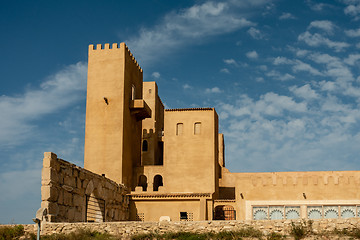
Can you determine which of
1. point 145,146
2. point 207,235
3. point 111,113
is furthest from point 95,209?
point 145,146

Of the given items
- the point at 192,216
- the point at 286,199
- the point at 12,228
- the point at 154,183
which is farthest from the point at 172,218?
the point at 12,228

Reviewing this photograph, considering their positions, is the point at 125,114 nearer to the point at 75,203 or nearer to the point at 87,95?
the point at 87,95

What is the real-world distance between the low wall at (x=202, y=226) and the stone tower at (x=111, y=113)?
12.3 m

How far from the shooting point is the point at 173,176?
29641 mm

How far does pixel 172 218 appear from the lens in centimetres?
2825

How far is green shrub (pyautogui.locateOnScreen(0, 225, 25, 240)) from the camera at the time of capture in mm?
15578

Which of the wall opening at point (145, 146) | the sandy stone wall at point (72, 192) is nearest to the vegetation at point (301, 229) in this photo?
the sandy stone wall at point (72, 192)

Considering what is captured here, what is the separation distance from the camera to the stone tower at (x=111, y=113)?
28.8 m

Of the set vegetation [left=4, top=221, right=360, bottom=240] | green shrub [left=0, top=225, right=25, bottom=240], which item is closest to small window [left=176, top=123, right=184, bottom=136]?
vegetation [left=4, top=221, right=360, bottom=240]

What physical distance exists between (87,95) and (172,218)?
30.2 feet

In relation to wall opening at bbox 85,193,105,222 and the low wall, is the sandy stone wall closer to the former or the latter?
wall opening at bbox 85,193,105,222

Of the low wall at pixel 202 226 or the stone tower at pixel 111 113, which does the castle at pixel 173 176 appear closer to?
the stone tower at pixel 111 113

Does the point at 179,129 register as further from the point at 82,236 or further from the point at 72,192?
the point at 82,236

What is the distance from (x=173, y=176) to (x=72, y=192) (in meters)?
10.4
